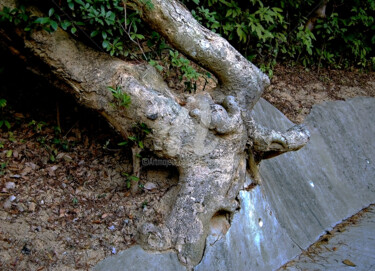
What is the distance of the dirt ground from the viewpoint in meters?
2.79

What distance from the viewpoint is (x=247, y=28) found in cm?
507

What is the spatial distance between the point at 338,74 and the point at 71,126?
192 inches

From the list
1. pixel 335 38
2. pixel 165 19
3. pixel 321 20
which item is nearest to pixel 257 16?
pixel 321 20

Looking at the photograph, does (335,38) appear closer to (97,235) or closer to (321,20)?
(321,20)

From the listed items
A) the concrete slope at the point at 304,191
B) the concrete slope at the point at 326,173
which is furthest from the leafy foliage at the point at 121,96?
the concrete slope at the point at 326,173

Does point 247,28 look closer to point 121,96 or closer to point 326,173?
point 326,173

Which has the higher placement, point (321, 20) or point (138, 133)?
point (321, 20)

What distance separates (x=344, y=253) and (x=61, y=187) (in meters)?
2.75

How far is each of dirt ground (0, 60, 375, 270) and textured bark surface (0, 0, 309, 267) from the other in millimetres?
232

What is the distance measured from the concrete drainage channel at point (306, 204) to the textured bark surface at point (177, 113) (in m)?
0.21

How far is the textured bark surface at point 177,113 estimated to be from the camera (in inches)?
119

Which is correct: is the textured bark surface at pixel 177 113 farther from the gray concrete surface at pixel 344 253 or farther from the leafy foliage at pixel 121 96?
the gray concrete surface at pixel 344 253

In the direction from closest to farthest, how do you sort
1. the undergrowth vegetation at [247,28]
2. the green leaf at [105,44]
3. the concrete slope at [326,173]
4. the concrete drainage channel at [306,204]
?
the undergrowth vegetation at [247,28] < the green leaf at [105,44] < the concrete drainage channel at [306,204] < the concrete slope at [326,173]

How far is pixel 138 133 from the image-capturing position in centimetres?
309
